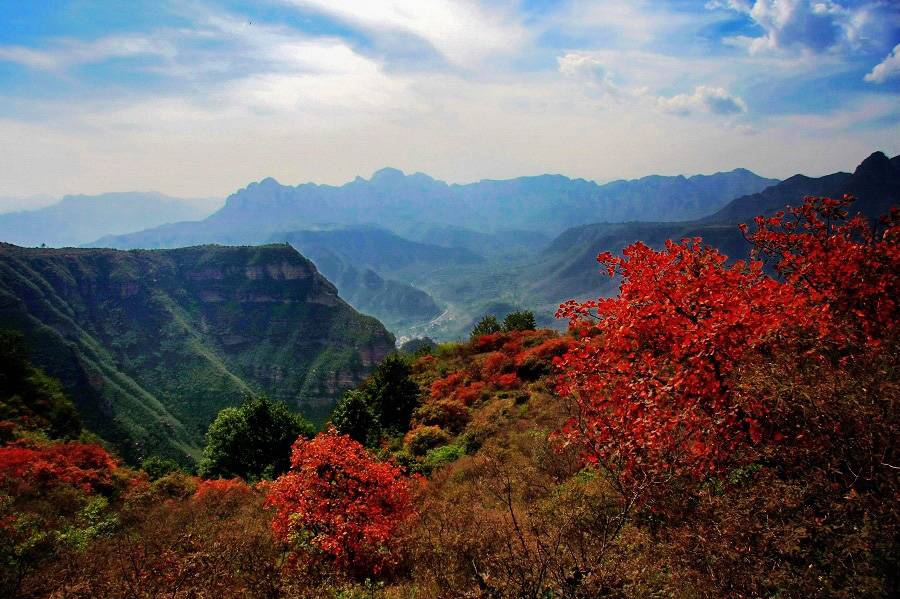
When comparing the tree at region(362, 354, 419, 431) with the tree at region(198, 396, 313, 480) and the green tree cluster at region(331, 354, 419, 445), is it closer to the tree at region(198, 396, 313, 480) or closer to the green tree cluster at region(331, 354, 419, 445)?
the green tree cluster at region(331, 354, 419, 445)

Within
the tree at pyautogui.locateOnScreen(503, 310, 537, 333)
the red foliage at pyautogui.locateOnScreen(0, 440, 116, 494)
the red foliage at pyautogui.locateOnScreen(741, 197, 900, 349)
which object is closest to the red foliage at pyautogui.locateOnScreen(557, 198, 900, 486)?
the red foliage at pyautogui.locateOnScreen(741, 197, 900, 349)

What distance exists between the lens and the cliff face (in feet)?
255

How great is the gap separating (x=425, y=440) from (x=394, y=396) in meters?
8.70

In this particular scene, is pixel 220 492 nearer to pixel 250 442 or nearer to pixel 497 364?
pixel 250 442

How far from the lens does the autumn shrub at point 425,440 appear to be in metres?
23.8

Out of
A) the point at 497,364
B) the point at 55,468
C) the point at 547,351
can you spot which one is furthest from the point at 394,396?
the point at 55,468

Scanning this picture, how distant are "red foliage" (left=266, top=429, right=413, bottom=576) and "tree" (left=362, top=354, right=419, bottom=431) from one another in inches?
743

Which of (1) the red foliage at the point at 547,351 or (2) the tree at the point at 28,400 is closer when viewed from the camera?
(2) the tree at the point at 28,400

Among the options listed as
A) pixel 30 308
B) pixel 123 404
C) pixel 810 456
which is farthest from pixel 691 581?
pixel 30 308

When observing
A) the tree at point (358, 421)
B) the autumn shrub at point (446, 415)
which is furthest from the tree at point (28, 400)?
the autumn shrub at point (446, 415)

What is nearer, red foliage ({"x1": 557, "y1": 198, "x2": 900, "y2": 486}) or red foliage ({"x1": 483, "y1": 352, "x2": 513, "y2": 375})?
red foliage ({"x1": 557, "y1": 198, "x2": 900, "y2": 486})

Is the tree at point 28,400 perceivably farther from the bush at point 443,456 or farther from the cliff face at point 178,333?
the cliff face at point 178,333

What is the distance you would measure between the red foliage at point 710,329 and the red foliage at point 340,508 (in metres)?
5.22

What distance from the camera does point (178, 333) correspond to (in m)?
116
